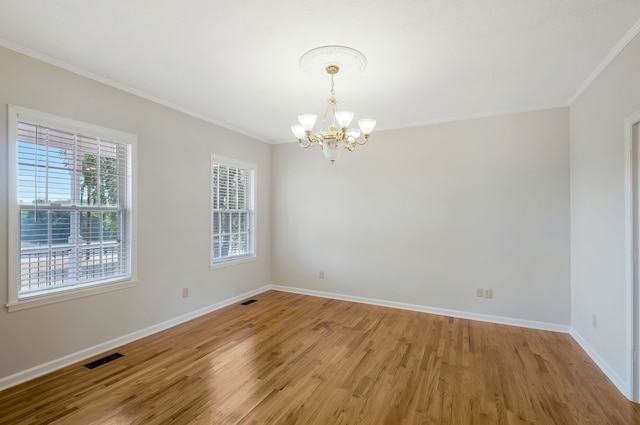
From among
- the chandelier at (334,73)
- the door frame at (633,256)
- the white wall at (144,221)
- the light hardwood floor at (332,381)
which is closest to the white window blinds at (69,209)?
the white wall at (144,221)

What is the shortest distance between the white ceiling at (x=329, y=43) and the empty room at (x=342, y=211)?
20 mm

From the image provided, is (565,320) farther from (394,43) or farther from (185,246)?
(185,246)

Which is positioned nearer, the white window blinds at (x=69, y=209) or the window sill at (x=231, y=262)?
the white window blinds at (x=69, y=209)

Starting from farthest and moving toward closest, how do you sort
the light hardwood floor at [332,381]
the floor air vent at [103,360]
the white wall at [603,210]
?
the floor air vent at [103,360] < the white wall at [603,210] < the light hardwood floor at [332,381]

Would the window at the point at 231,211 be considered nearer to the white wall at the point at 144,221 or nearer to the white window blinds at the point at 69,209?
the white wall at the point at 144,221

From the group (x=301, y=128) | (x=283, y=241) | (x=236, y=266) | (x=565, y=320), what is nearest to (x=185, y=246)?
(x=236, y=266)

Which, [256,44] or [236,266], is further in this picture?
[236,266]

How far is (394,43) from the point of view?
2279 millimetres

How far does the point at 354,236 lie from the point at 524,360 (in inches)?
102

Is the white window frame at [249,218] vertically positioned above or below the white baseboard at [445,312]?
above

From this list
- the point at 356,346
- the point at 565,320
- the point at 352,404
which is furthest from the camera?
the point at 565,320

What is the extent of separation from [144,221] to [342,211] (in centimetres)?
279

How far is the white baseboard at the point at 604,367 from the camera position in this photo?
2.32 meters

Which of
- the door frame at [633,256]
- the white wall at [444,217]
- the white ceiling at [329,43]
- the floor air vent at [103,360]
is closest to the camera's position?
the white ceiling at [329,43]
